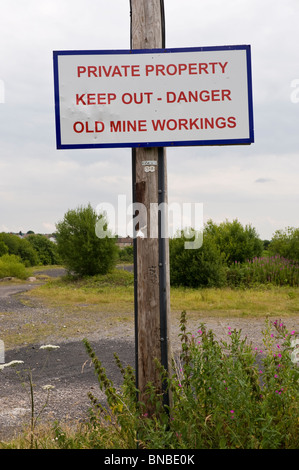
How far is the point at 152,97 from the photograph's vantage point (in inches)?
142

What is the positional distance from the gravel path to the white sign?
1.98 meters

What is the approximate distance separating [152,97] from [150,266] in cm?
137

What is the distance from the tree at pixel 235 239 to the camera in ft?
87.4

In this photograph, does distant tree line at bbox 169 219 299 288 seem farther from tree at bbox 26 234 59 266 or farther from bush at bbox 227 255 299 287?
tree at bbox 26 234 59 266

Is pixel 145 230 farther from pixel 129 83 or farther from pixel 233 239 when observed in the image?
pixel 233 239

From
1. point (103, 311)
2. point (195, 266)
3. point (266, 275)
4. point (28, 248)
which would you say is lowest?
point (103, 311)

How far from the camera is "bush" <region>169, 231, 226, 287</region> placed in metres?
19.1

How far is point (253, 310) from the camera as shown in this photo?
12742 millimetres

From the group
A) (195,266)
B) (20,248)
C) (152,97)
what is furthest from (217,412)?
(20,248)

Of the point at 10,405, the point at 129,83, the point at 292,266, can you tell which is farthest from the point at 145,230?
the point at 292,266

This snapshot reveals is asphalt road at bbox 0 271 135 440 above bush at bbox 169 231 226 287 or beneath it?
beneath

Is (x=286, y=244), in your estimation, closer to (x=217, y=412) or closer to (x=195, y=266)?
(x=195, y=266)

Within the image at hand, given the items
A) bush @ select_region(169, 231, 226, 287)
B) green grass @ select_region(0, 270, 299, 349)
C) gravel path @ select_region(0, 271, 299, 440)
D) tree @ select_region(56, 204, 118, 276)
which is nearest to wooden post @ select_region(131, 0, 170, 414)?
gravel path @ select_region(0, 271, 299, 440)

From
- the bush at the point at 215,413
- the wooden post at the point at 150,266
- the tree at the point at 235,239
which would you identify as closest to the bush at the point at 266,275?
the tree at the point at 235,239
